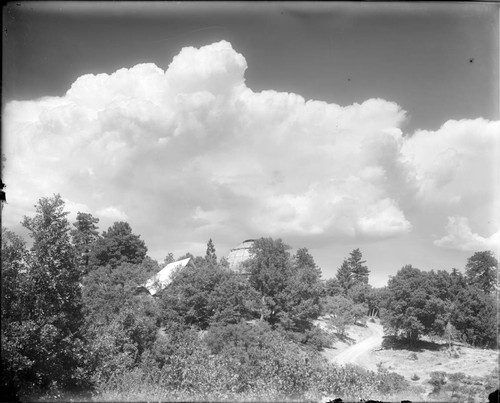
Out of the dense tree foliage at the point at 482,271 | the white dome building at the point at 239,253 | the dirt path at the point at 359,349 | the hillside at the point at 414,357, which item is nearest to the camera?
Answer: the hillside at the point at 414,357

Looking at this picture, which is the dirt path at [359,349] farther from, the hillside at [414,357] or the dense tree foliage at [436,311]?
the dense tree foliage at [436,311]

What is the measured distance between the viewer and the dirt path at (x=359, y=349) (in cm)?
3662

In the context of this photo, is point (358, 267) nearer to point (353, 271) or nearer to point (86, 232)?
point (353, 271)

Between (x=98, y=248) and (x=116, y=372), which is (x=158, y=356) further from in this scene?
(x=98, y=248)

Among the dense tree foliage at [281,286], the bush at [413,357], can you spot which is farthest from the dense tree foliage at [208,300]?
the bush at [413,357]

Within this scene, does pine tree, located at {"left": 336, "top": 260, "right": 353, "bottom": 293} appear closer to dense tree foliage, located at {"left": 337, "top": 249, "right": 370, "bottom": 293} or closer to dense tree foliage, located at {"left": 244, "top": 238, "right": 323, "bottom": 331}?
dense tree foliage, located at {"left": 337, "top": 249, "right": 370, "bottom": 293}

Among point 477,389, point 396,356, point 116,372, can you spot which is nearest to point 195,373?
point 116,372

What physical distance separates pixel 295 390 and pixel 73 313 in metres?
11.0

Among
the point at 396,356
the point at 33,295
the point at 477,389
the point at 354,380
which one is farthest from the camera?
the point at 396,356

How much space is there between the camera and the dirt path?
3662 cm

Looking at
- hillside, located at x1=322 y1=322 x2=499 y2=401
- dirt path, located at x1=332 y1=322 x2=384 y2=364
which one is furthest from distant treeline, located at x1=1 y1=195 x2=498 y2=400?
dirt path, located at x1=332 y1=322 x2=384 y2=364

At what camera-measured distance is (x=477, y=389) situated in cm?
2145

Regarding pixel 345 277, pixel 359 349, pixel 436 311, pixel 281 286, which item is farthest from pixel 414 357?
pixel 345 277

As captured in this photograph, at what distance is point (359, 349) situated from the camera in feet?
137
